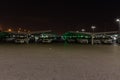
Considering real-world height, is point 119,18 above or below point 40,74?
above

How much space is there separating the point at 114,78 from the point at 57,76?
8.25ft

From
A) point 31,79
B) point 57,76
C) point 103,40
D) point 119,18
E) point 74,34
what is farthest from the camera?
point 74,34

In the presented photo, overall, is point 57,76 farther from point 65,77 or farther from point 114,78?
point 114,78

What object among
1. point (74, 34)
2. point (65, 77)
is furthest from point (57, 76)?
point (74, 34)

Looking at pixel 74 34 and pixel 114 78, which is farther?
pixel 74 34

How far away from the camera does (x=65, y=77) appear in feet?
38.9

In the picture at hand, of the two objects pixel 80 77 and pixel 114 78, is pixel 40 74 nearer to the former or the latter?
pixel 80 77

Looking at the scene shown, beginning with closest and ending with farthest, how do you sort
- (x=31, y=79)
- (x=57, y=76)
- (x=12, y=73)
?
(x=31, y=79)
(x=57, y=76)
(x=12, y=73)

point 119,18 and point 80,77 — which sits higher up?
point 119,18

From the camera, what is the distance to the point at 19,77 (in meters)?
11.7

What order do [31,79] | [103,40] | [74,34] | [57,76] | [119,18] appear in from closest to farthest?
[31,79]
[57,76]
[103,40]
[119,18]
[74,34]

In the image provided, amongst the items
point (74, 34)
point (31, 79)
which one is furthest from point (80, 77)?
point (74, 34)

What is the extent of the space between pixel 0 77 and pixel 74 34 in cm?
8001

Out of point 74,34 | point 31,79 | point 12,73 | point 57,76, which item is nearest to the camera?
point 31,79
